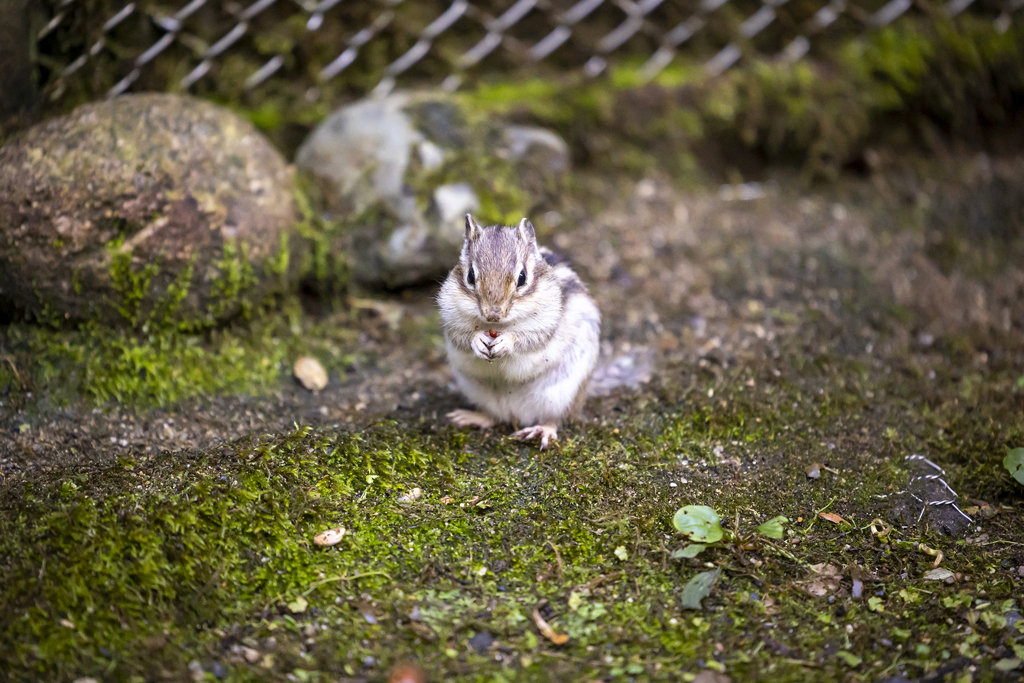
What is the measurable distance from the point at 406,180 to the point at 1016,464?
131 inches

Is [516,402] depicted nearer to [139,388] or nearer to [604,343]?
[604,343]

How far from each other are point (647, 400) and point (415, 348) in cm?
133

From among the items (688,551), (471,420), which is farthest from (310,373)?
(688,551)

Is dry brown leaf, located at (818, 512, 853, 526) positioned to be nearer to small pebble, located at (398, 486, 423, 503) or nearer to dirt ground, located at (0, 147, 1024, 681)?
dirt ground, located at (0, 147, 1024, 681)

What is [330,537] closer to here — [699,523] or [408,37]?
[699,523]

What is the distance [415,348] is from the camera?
471cm

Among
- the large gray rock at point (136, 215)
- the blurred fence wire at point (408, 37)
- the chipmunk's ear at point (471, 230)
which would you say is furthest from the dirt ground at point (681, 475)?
the blurred fence wire at point (408, 37)

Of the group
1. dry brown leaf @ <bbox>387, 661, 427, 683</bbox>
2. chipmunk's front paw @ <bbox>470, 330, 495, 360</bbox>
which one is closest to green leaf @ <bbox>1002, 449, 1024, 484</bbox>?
chipmunk's front paw @ <bbox>470, 330, 495, 360</bbox>

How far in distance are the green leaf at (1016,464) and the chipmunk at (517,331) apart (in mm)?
1810

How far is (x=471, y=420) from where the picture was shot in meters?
4.00

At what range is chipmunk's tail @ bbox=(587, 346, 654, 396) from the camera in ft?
14.3

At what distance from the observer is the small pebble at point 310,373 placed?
4.32m

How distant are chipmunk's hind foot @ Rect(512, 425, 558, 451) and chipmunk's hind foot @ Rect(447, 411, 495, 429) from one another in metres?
0.16

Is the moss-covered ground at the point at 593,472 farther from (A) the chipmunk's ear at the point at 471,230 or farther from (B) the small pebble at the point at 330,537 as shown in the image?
(A) the chipmunk's ear at the point at 471,230
